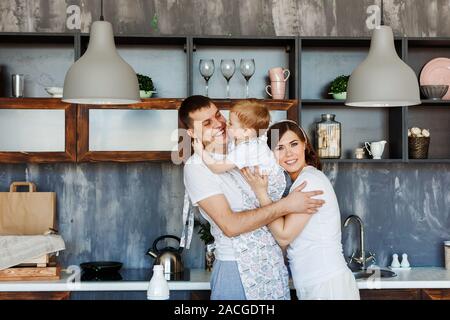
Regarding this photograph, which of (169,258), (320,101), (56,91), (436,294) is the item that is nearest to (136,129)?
(56,91)

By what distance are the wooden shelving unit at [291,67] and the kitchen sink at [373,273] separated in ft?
2.13

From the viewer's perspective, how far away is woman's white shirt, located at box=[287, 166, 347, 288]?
2.35 metres

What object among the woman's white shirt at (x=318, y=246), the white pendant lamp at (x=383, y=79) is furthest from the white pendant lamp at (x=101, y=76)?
the white pendant lamp at (x=383, y=79)

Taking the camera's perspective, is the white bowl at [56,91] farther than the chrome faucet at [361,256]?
No

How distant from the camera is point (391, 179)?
3973 mm

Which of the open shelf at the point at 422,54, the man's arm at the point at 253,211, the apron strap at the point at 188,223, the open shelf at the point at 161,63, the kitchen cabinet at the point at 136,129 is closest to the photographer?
the man's arm at the point at 253,211

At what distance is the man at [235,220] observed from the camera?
2.36 metres

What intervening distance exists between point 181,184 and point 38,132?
924 millimetres

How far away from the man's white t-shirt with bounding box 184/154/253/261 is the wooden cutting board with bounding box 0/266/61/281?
126 cm

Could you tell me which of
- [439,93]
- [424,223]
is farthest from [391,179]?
[439,93]

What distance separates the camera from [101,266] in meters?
3.51

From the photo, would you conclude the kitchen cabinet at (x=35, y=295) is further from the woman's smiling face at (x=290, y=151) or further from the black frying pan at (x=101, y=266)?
the woman's smiling face at (x=290, y=151)
